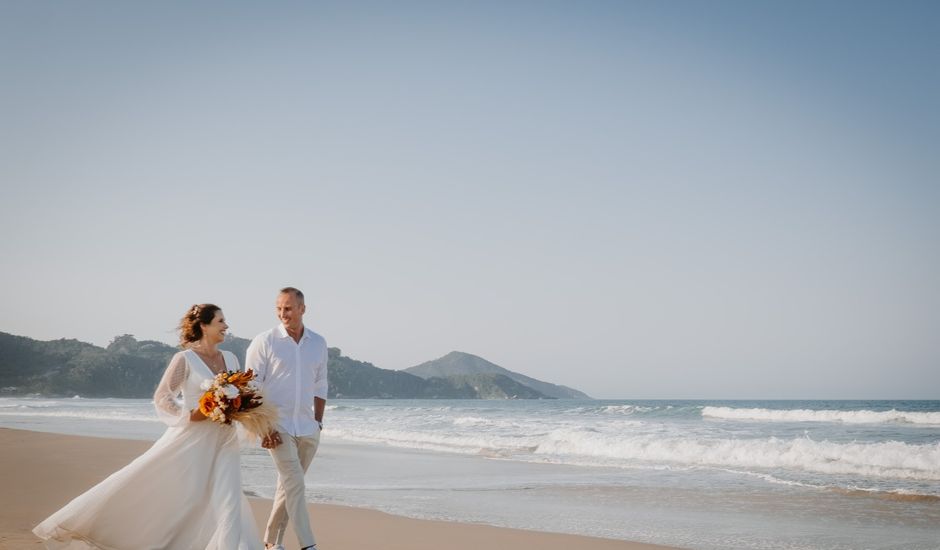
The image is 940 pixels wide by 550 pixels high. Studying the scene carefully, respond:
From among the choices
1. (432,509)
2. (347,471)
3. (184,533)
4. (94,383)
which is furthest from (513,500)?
(94,383)

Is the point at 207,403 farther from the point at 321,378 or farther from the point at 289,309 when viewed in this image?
the point at 321,378

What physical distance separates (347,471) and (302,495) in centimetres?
856

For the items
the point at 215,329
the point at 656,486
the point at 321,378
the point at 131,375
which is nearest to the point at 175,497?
the point at 215,329

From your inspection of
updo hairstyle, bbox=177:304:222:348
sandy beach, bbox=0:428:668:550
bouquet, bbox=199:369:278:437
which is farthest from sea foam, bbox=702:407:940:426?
updo hairstyle, bbox=177:304:222:348

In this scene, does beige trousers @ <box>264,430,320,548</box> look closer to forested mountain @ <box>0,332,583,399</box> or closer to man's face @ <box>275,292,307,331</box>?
man's face @ <box>275,292,307,331</box>

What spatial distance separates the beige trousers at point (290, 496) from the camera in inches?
202

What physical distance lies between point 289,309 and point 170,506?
1.54 metres

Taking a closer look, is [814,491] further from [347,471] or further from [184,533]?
[184,533]

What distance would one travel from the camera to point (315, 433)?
5.48 meters

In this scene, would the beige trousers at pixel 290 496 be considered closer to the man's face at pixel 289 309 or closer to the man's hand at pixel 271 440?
the man's hand at pixel 271 440

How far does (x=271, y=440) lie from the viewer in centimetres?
511

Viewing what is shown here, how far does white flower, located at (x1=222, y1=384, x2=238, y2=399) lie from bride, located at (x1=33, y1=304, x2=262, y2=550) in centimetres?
33

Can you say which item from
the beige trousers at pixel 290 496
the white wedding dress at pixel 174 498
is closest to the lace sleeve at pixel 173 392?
the white wedding dress at pixel 174 498

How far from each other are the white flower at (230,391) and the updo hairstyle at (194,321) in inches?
25.1
